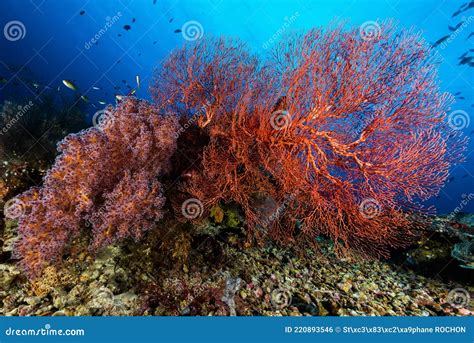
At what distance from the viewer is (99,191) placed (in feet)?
12.4

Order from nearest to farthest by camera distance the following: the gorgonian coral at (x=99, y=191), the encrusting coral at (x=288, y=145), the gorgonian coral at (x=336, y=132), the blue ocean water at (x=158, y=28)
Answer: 1. the gorgonian coral at (x=99, y=191)
2. the encrusting coral at (x=288, y=145)
3. the gorgonian coral at (x=336, y=132)
4. the blue ocean water at (x=158, y=28)

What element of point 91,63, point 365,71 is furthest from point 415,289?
point 91,63

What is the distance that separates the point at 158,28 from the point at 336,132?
53.5m

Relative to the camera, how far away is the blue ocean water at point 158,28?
23406mm

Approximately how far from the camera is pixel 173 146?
14.2ft

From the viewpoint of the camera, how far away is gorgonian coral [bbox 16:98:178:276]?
3381 millimetres

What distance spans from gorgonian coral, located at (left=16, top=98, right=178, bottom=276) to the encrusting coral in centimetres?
2

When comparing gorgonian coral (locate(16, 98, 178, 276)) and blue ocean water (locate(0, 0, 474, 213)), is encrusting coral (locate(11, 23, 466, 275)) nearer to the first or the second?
gorgonian coral (locate(16, 98, 178, 276))

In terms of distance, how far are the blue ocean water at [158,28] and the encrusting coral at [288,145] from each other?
9.93 metres

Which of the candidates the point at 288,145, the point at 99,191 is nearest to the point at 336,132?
the point at 288,145

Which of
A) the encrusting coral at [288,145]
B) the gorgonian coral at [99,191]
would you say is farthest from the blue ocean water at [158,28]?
the encrusting coral at [288,145]

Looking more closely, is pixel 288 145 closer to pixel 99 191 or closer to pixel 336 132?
pixel 336 132

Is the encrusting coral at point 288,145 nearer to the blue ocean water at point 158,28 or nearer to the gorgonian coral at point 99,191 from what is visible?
the gorgonian coral at point 99,191

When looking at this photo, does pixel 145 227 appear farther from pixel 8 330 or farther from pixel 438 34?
pixel 438 34
